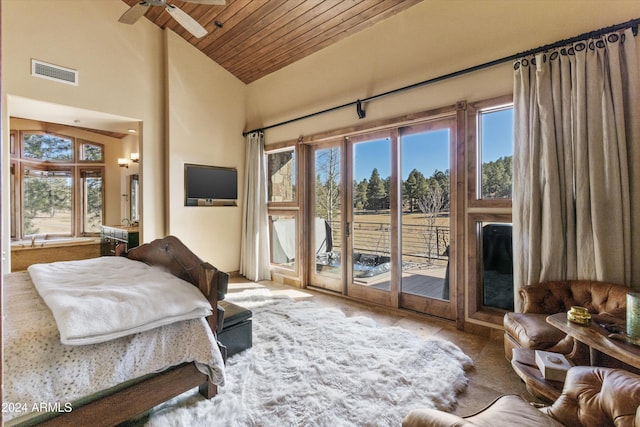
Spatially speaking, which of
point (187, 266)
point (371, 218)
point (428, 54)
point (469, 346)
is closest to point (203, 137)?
point (371, 218)

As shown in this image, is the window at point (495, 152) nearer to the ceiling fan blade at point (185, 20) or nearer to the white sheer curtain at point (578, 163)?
the white sheer curtain at point (578, 163)

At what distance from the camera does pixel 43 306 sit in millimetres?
1907

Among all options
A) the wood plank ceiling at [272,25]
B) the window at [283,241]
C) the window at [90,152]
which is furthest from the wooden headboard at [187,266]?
the window at [90,152]

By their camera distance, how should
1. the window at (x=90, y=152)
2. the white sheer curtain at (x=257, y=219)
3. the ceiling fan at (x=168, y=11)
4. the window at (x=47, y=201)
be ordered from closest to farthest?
the ceiling fan at (x=168, y=11) → the white sheer curtain at (x=257, y=219) → the window at (x=47, y=201) → the window at (x=90, y=152)

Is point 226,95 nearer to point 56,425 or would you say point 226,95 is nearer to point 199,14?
point 199,14

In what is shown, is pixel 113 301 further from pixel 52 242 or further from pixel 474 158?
pixel 52 242

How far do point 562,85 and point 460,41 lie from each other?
3.52 ft

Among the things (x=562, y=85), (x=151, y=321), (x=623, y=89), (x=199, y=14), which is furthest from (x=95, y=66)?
(x=623, y=89)

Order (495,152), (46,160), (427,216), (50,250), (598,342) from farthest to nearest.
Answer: (46,160)
(50,250)
(427,216)
(495,152)
(598,342)

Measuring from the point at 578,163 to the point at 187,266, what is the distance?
301 centimetres

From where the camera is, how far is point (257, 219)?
205 inches

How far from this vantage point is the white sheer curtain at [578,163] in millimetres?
2408

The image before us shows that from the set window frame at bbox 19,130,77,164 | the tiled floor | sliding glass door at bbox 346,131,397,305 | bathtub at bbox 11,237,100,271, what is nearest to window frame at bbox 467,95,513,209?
sliding glass door at bbox 346,131,397,305

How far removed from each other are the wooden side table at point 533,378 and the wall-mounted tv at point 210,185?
4.35 metres
